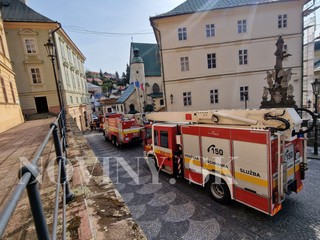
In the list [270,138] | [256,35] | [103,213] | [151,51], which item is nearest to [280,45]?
[256,35]

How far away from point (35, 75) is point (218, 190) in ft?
85.0

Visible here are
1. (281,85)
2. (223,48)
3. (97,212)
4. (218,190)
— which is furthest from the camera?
(223,48)

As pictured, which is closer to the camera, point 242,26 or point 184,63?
point 242,26

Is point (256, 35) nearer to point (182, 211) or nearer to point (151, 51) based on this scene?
point (182, 211)

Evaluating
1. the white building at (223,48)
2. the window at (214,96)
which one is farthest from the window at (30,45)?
the window at (214,96)

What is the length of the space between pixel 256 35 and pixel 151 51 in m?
36.9

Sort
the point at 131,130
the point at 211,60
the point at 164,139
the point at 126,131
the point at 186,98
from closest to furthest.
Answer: the point at 164,139 → the point at 126,131 → the point at 131,130 → the point at 211,60 → the point at 186,98

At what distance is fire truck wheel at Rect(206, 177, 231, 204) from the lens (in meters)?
5.48

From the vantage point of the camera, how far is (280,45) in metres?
14.0

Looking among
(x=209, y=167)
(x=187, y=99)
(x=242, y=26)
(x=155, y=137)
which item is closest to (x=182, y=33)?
(x=242, y=26)

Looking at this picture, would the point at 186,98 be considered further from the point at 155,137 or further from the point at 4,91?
the point at 4,91

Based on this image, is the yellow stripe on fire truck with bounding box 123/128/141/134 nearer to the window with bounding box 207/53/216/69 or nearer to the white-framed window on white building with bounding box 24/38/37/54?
the window with bounding box 207/53/216/69

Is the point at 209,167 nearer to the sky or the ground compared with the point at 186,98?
nearer to the ground

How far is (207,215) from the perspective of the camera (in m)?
5.21
